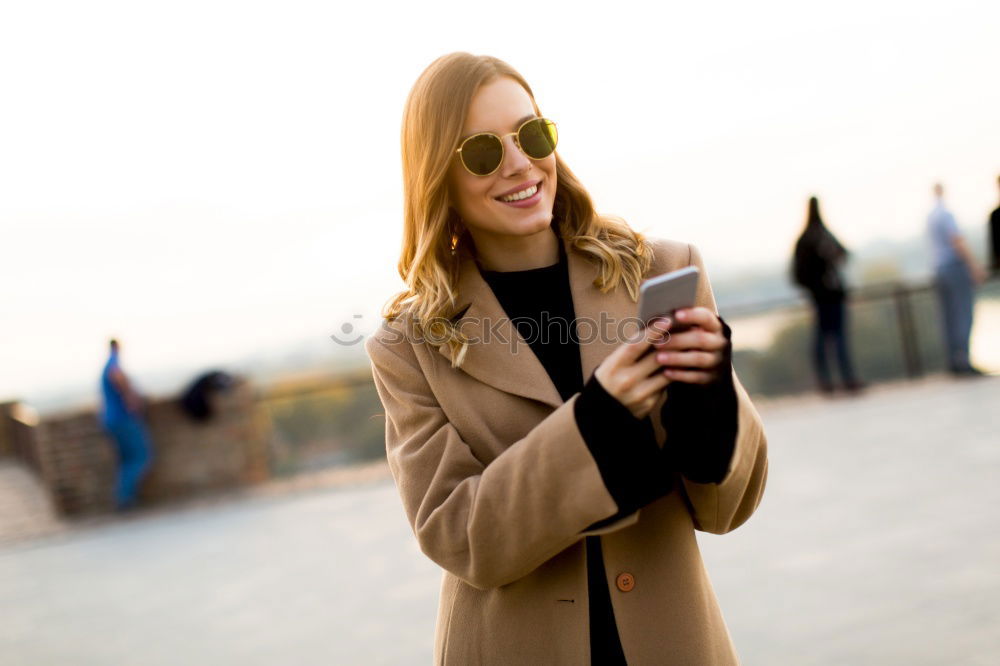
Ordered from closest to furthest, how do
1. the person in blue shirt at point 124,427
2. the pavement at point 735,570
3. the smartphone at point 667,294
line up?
the smartphone at point 667,294
the pavement at point 735,570
the person in blue shirt at point 124,427

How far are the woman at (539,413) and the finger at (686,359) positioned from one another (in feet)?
0.04

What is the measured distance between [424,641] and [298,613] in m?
1.10

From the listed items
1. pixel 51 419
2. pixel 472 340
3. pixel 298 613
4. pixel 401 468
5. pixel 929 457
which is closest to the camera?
pixel 401 468

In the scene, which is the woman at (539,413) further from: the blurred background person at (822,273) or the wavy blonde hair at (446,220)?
the blurred background person at (822,273)

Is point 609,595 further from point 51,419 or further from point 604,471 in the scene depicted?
point 51,419

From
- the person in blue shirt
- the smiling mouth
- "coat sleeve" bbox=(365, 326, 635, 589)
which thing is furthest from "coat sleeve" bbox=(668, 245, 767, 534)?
the person in blue shirt

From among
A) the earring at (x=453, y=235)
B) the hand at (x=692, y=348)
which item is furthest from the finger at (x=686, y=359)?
the earring at (x=453, y=235)

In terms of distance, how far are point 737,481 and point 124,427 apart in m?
9.23

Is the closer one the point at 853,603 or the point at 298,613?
the point at 853,603

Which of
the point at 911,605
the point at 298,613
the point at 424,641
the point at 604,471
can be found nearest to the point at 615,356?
the point at 604,471

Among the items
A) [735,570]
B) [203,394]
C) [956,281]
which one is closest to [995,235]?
[956,281]

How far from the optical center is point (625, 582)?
170 cm

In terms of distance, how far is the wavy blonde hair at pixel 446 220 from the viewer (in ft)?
5.83

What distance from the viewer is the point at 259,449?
10.4 m
